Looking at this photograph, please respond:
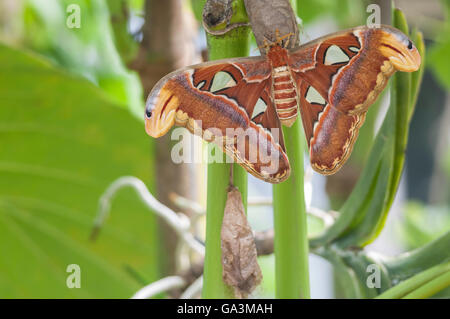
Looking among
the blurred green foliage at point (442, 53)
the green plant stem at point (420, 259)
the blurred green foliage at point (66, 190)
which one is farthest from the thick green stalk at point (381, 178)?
the blurred green foliage at point (442, 53)

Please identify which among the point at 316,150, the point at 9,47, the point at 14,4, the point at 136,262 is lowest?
the point at 136,262

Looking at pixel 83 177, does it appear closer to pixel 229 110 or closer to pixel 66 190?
pixel 66 190

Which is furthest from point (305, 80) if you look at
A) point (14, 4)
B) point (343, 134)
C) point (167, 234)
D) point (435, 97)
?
point (435, 97)

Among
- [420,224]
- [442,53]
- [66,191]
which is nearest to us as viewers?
[66,191]

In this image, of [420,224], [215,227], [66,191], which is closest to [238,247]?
[215,227]

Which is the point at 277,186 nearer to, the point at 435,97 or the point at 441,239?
the point at 441,239

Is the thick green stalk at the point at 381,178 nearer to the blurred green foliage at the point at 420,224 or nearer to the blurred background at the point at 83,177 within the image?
the blurred background at the point at 83,177
